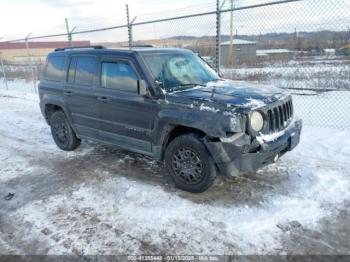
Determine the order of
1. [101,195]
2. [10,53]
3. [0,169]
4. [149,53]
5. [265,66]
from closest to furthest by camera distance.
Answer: [101,195] < [149,53] < [0,169] < [265,66] < [10,53]

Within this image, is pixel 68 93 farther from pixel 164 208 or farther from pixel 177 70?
pixel 164 208

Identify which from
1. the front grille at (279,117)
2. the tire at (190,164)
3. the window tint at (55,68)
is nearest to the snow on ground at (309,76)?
the front grille at (279,117)

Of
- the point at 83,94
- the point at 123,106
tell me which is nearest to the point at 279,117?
the point at 123,106

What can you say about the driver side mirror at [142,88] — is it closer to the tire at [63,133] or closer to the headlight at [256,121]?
the headlight at [256,121]

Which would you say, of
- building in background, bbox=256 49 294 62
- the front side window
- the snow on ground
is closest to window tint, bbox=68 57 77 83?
the front side window

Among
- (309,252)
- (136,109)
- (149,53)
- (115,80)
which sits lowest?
(309,252)

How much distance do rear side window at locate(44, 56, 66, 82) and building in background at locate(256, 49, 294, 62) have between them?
10.0m

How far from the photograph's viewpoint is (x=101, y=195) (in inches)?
168

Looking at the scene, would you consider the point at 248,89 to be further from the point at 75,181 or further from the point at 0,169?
the point at 0,169

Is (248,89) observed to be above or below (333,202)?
above

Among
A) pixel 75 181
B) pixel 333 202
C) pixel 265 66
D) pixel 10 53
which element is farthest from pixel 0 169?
pixel 10 53

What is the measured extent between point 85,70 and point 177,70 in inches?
65.2

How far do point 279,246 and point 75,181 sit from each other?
3133 mm

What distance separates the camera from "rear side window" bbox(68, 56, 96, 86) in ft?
Answer: 16.8
